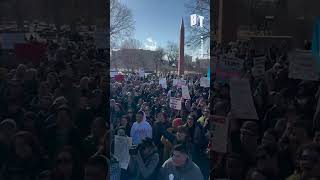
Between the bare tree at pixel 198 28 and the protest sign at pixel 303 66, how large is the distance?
0.46 meters

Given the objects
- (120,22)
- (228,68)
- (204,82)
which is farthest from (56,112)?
(228,68)

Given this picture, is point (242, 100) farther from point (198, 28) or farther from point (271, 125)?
point (198, 28)

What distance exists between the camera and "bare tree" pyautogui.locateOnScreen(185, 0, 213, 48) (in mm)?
2512

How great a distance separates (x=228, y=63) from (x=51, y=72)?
102cm

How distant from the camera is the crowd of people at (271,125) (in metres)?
2.41

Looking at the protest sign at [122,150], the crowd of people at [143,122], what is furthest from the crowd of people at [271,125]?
the protest sign at [122,150]

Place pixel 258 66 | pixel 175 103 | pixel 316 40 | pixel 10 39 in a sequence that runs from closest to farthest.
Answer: pixel 316 40, pixel 258 66, pixel 175 103, pixel 10 39

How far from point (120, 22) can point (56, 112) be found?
2.10 feet

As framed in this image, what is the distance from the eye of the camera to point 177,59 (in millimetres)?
2559

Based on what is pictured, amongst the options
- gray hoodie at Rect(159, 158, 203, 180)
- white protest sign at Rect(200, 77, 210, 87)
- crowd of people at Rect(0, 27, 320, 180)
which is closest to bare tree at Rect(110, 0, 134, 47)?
crowd of people at Rect(0, 27, 320, 180)

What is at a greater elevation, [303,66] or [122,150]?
[303,66]

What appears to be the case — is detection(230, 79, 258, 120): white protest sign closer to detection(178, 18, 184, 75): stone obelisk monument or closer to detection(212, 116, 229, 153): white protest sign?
detection(212, 116, 229, 153): white protest sign

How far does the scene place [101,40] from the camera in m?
2.63

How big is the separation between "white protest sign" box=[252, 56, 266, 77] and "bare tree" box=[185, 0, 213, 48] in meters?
0.28
